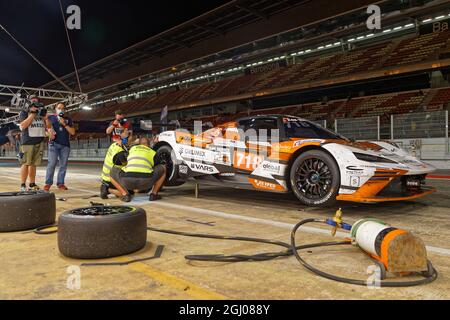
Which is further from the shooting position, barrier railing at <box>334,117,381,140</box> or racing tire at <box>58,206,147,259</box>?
barrier railing at <box>334,117,381,140</box>

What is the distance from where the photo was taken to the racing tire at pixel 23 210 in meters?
3.48

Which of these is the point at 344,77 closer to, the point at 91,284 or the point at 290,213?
the point at 290,213

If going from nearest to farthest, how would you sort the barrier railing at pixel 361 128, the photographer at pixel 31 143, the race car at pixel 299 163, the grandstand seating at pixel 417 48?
the race car at pixel 299 163
the photographer at pixel 31 143
the barrier railing at pixel 361 128
the grandstand seating at pixel 417 48


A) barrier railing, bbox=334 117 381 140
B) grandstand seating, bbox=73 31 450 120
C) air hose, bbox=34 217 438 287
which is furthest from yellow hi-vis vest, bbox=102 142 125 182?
grandstand seating, bbox=73 31 450 120

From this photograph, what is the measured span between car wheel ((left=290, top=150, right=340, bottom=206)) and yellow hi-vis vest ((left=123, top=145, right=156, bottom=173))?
2344mm

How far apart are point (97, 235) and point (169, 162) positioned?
3896mm

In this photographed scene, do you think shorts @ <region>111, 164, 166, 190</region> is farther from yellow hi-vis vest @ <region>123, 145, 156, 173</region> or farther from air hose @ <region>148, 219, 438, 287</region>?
air hose @ <region>148, 219, 438, 287</region>

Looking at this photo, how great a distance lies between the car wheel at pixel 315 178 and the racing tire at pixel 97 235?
2487mm

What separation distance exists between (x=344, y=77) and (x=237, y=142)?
1624 cm

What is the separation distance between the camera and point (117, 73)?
3259 centimetres

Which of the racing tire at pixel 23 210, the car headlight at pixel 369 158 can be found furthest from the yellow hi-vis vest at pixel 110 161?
the car headlight at pixel 369 158

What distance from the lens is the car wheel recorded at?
422cm

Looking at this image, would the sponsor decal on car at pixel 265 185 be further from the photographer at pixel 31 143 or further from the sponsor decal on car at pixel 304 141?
the photographer at pixel 31 143

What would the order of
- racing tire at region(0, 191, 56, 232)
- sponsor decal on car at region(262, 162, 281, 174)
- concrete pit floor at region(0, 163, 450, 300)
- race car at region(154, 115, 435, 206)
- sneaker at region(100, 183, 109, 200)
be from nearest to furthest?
concrete pit floor at region(0, 163, 450, 300) → racing tire at region(0, 191, 56, 232) → race car at region(154, 115, 435, 206) → sponsor decal on car at region(262, 162, 281, 174) → sneaker at region(100, 183, 109, 200)
